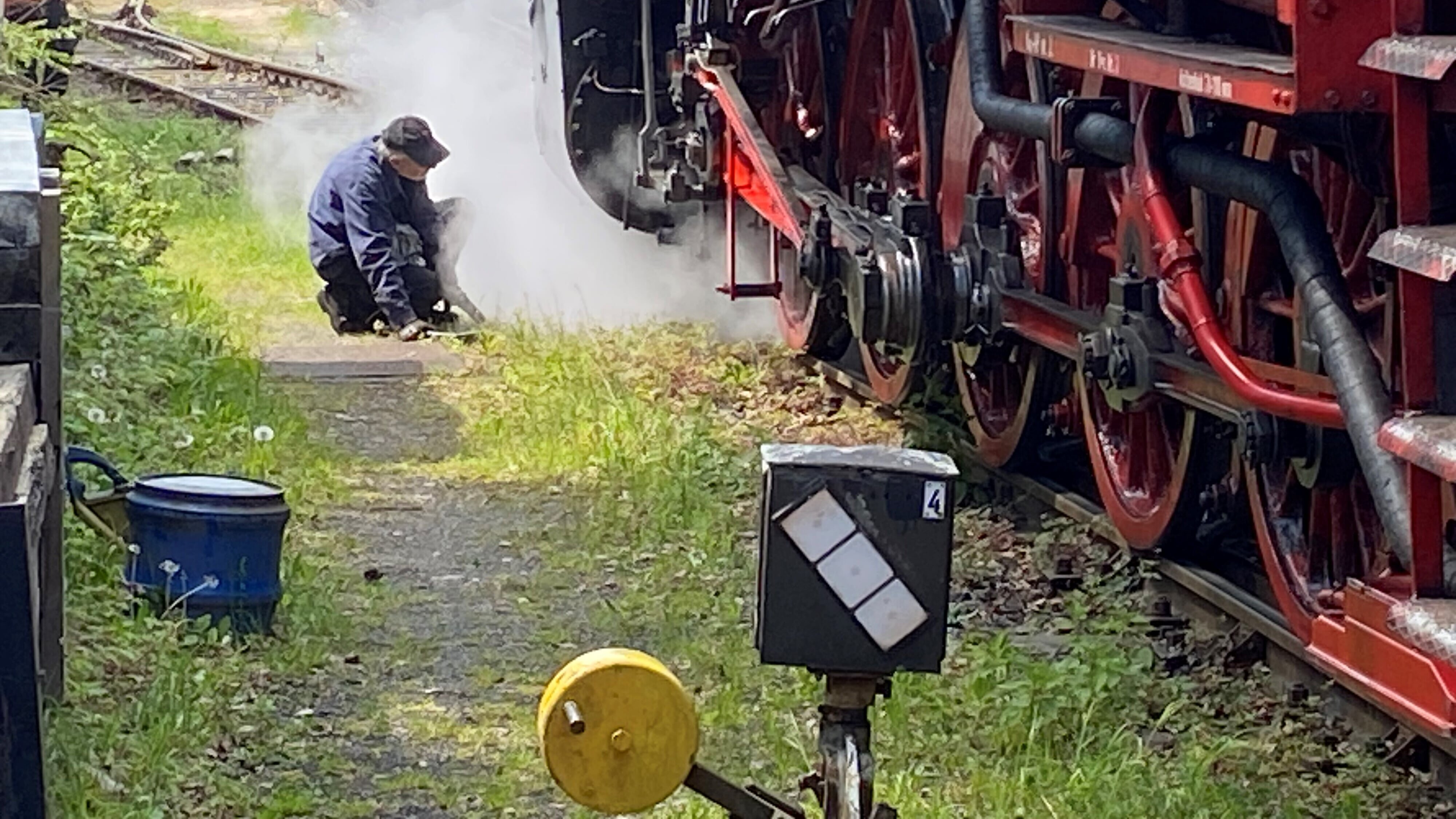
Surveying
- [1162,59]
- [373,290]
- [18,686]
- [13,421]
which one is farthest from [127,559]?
[373,290]

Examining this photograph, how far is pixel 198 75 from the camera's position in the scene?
19.7 metres

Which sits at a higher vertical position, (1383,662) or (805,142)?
(805,142)

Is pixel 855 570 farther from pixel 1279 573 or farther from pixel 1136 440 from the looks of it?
pixel 1136 440

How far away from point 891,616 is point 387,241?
7.27 m

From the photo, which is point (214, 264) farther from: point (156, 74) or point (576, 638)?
point (156, 74)

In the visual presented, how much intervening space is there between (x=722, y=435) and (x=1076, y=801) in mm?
3631

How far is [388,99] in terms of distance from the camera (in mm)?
15609

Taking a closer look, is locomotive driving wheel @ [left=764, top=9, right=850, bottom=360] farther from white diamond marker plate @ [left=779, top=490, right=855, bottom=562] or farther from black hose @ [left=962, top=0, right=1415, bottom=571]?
white diamond marker plate @ [left=779, top=490, right=855, bottom=562]

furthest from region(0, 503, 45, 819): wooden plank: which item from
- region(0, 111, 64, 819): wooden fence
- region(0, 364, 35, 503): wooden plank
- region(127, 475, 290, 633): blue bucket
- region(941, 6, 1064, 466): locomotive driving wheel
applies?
region(941, 6, 1064, 466): locomotive driving wheel

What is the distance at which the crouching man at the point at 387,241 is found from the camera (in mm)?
10055

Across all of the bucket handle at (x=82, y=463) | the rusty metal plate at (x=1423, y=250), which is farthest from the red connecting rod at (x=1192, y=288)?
the bucket handle at (x=82, y=463)

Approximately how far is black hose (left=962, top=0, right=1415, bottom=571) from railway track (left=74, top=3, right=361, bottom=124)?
11.9m

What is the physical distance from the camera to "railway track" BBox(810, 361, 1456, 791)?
477 centimetres

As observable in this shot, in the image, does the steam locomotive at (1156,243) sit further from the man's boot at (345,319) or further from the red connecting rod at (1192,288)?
the man's boot at (345,319)
